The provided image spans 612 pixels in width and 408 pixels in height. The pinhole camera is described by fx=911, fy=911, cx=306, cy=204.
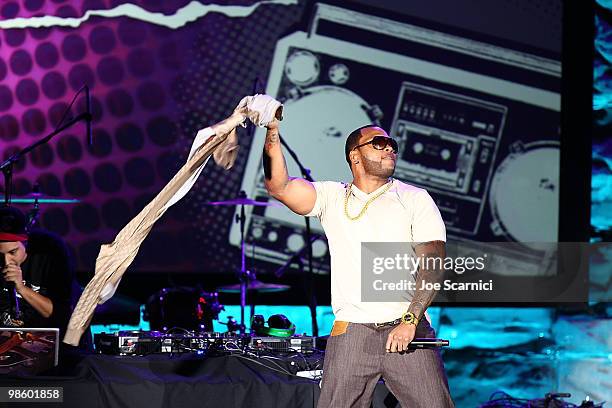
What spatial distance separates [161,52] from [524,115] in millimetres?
3611

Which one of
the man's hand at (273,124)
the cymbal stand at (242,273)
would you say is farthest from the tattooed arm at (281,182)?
the cymbal stand at (242,273)

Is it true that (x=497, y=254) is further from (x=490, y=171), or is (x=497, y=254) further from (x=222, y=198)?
(x=222, y=198)

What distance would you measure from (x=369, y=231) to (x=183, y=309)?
144 inches

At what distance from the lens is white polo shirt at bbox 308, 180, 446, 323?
427 centimetres

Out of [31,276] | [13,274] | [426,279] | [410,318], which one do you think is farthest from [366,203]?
[31,276]

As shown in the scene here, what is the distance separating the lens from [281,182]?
173 inches

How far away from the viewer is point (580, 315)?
30.6 ft

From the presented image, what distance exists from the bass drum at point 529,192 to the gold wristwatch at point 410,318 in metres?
5.05

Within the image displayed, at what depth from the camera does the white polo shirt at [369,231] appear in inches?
168

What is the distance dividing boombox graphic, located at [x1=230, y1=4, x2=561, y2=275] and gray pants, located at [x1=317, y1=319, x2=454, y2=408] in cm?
457

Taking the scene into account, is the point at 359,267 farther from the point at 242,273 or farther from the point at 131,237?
the point at 242,273

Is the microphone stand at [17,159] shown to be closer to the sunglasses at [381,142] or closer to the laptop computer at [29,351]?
the laptop computer at [29,351]

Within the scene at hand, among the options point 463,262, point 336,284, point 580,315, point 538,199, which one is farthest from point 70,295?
point 580,315

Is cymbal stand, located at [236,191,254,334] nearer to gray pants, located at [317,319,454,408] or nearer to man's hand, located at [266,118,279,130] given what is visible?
gray pants, located at [317,319,454,408]
